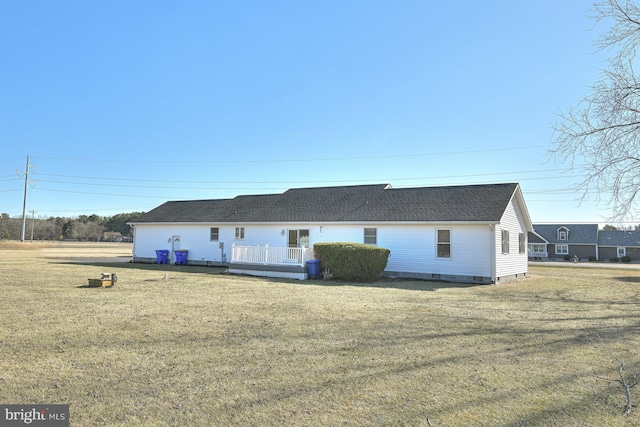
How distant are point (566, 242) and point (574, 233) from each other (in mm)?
1898

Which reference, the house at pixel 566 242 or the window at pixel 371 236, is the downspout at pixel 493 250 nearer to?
the window at pixel 371 236

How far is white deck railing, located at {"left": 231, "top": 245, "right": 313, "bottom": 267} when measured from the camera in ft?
57.3

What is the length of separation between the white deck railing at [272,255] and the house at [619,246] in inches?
1975

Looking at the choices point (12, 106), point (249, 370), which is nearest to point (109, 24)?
point (249, 370)

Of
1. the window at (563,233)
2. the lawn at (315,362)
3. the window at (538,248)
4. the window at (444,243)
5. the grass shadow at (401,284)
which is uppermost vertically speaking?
the window at (563,233)

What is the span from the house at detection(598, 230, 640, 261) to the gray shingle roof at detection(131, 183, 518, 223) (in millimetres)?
41998

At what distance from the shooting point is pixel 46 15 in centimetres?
1400

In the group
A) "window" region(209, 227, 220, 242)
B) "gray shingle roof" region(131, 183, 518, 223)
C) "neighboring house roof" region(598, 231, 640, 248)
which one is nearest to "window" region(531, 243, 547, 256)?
"neighboring house roof" region(598, 231, 640, 248)

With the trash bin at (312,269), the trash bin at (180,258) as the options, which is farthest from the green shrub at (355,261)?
the trash bin at (180,258)

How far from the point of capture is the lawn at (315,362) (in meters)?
3.51

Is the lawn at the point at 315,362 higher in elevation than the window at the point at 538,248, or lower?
lower

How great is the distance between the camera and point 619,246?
159 ft

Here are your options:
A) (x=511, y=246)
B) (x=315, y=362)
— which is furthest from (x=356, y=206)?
(x=315, y=362)

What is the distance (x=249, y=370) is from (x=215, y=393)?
762 millimetres
